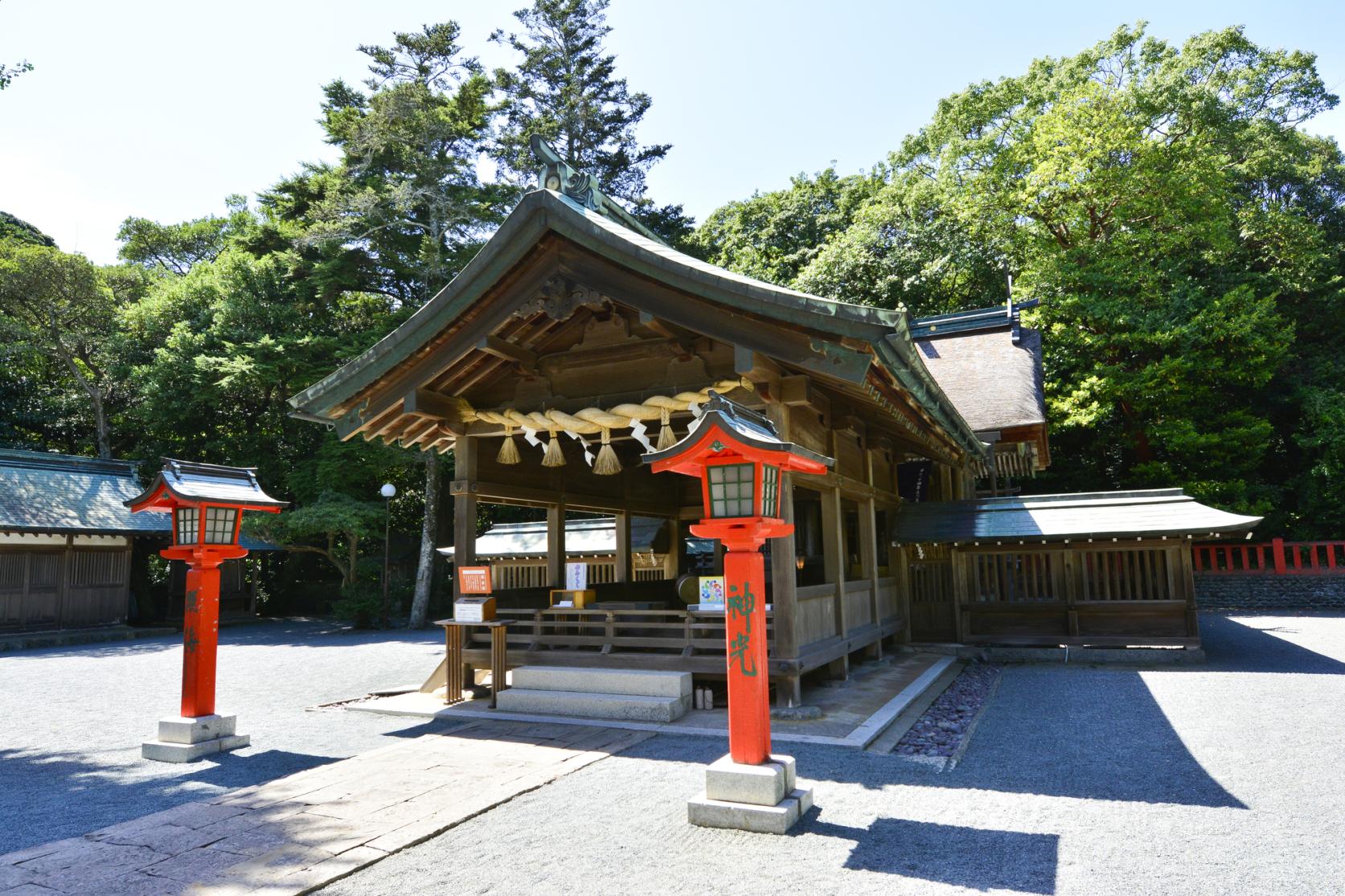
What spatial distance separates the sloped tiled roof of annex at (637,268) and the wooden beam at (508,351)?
1.41ft

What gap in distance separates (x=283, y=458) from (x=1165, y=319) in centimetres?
2686

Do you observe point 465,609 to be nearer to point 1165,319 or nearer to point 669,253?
point 669,253

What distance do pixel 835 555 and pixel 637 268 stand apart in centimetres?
413

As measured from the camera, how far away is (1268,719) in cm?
725

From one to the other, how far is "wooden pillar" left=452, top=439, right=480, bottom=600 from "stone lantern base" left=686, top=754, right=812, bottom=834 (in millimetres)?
5136

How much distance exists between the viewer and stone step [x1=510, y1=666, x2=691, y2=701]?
8.02 m

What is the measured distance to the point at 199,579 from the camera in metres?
7.18

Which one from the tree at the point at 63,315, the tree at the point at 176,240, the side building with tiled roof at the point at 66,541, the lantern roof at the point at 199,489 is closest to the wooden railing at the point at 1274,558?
the lantern roof at the point at 199,489

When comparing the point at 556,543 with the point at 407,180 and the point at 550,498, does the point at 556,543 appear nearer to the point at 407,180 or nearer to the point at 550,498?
the point at 550,498

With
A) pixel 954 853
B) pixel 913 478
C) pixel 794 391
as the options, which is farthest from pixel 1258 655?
pixel 954 853

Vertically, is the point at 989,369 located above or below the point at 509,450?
above

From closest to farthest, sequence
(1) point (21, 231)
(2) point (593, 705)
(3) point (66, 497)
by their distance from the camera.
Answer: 1. (2) point (593, 705)
2. (3) point (66, 497)
3. (1) point (21, 231)

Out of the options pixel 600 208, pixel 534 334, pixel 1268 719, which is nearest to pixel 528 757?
pixel 534 334

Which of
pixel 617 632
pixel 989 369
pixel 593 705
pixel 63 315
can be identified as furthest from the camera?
pixel 63 315
